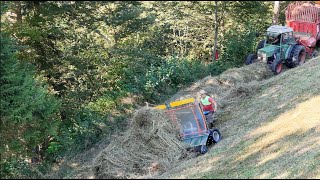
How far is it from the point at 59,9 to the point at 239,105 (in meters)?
6.53

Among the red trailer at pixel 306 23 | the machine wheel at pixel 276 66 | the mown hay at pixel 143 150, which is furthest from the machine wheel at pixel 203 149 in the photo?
the red trailer at pixel 306 23

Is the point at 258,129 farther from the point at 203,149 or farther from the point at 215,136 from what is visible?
the point at 203,149

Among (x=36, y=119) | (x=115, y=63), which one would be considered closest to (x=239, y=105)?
(x=115, y=63)

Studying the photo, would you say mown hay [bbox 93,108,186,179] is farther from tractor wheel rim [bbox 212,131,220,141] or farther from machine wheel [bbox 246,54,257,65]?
machine wheel [bbox 246,54,257,65]

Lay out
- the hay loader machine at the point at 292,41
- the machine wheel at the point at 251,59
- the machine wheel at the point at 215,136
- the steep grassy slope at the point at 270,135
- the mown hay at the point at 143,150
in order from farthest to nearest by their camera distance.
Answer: the machine wheel at the point at 251,59
the hay loader machine at the point at 292,41
the machine wheel at the point at 215,136
the steep grassy slope at the point at 270,135
the mown hay at the point at 143,150

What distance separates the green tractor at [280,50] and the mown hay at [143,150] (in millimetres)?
7350

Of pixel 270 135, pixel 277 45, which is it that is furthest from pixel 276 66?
pixel 270 135

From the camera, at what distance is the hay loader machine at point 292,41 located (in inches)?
587

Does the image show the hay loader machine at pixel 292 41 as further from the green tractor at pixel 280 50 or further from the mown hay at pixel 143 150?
the mown hay at pixel 143 150

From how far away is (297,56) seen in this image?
49.0 ft

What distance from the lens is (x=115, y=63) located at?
14.3 metres

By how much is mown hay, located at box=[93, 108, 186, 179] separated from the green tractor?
735 cm

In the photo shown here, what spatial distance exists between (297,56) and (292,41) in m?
0.80

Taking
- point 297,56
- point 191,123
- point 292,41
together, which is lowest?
point 191,123
